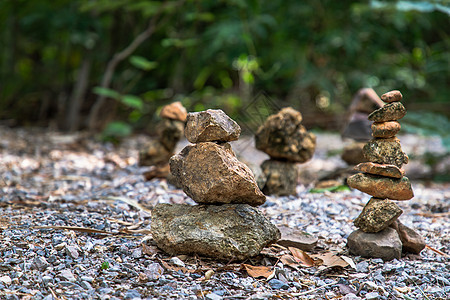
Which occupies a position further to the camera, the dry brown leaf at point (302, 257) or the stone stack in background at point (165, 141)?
the stone stack in background at point (165, 141)

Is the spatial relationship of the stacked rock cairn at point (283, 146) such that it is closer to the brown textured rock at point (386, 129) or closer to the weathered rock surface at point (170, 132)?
the weathered rock surface at point (170, 132)

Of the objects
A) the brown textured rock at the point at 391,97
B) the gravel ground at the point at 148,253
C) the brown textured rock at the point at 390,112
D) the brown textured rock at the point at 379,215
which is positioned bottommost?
the gravel ground at the point at 148,253

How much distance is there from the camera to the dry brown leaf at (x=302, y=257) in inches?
86.8

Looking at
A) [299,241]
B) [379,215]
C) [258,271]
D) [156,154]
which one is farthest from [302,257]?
[156,154]

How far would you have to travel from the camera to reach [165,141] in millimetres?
3949

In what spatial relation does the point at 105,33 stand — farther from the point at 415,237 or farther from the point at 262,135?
the point at 415,237

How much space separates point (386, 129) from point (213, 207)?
0.96m

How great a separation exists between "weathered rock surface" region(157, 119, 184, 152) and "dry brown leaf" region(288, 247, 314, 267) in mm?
1878

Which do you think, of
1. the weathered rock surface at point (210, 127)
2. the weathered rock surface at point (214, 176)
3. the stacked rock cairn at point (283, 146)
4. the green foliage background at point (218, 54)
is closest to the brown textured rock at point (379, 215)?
the weathered rock surface at point (214, 176)

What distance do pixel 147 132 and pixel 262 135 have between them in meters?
3.18

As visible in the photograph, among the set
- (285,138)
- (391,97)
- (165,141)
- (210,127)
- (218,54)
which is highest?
(218,54)

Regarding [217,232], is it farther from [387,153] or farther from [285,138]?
[285,138]

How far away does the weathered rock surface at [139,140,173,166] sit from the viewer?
13.1 ft

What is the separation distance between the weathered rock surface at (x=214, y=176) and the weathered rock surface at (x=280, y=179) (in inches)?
41.0
